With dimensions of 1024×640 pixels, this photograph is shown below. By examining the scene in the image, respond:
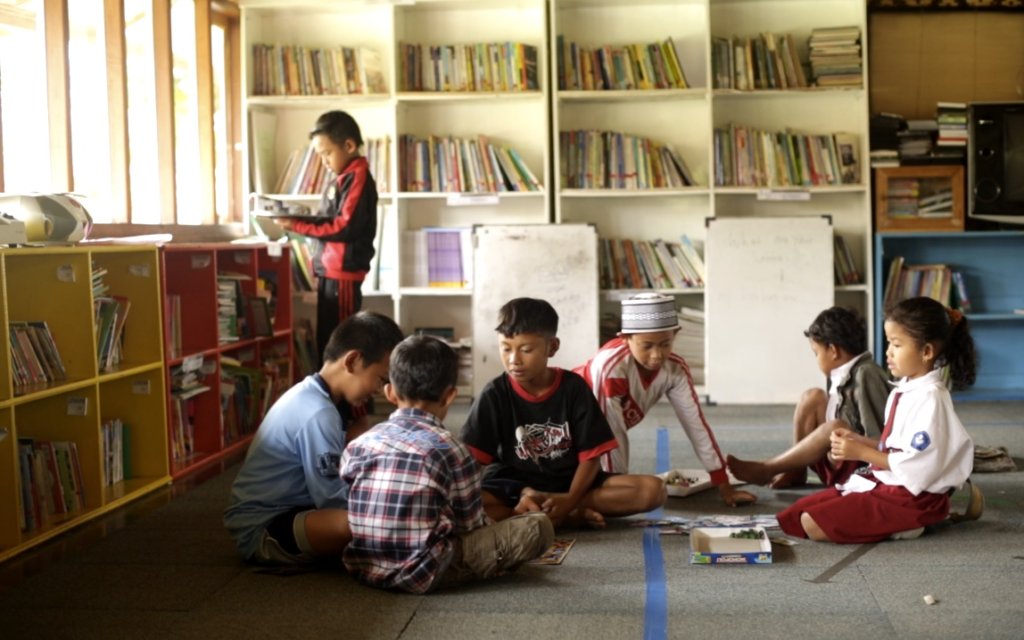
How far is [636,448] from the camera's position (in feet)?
17.9

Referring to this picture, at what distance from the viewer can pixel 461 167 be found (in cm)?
711

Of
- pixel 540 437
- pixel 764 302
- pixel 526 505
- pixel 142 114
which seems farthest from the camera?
pixel 764 302

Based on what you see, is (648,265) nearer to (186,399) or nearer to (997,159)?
(997,159)

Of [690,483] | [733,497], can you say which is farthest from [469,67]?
[733,497]

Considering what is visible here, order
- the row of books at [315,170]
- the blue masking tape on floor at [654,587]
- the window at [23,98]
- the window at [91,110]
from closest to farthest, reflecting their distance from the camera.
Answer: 1. the blue masking tape on floor at [654,587]
2. the window at [23,98]
3. the window at [91,110]
4. the row of books at [315,170]

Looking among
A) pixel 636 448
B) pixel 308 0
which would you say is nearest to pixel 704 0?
pixel 308 0

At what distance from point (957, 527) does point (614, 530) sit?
3.54 ft

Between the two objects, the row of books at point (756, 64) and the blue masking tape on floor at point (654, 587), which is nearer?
the blue masking tape on floor at point (654, 587)

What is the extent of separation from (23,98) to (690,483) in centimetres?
309

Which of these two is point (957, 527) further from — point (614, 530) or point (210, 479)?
point (210, 479)

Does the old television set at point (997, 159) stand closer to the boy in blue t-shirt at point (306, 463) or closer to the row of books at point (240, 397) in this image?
the row of books at point (240, 397)

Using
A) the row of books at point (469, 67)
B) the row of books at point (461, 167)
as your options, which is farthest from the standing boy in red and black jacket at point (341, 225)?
the row of books at point (469, 67)

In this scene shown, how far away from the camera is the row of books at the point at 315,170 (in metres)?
7.16

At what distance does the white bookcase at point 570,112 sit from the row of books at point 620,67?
85 millimetres
